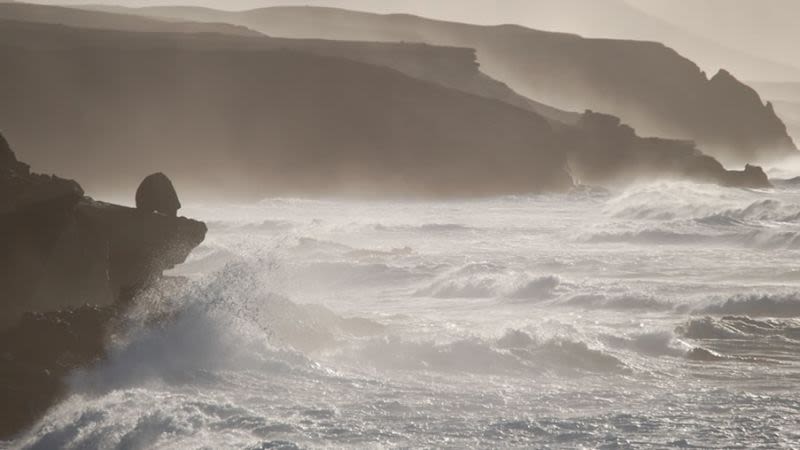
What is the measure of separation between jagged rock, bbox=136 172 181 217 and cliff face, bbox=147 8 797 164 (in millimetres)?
78213

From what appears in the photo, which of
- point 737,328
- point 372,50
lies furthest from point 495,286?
point 372,50

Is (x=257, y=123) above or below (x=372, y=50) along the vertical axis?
below

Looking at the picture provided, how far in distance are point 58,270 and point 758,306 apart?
1313cm

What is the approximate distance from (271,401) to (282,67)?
5078 centimetres

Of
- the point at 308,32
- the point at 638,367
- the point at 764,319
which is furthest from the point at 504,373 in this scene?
the point at 308,32

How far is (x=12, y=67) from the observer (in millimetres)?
56438

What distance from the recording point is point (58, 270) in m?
14.9

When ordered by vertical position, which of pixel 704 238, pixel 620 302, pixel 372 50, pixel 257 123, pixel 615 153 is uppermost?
pixel 372 50

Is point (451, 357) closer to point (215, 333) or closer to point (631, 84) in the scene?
point (215, 333)

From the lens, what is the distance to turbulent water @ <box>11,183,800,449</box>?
11938mm

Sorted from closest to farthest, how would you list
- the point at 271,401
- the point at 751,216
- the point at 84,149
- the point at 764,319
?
1. the point at 271,401
2. the point at 764,319
3. the point at 751,216
4. the point at 84,149

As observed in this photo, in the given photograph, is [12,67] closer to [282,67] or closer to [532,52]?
[282,67]

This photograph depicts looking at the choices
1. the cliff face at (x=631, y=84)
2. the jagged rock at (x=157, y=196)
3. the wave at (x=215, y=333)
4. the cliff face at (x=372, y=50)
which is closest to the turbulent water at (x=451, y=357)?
the wave at (x=215, y=333)

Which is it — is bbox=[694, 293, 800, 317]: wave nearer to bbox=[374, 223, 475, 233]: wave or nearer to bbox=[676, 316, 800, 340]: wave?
bbox=[676, 316, 800, 340]: wave
